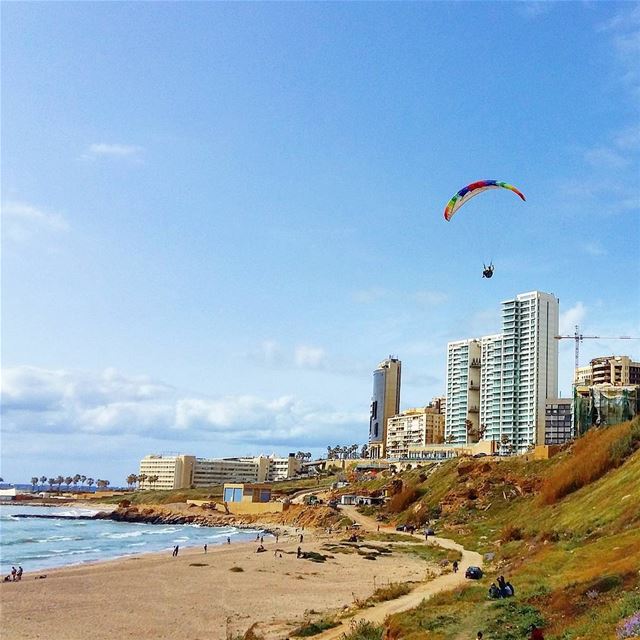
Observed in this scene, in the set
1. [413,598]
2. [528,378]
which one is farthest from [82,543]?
[528,378]

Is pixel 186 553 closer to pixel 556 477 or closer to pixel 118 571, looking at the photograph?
pixel 118 571

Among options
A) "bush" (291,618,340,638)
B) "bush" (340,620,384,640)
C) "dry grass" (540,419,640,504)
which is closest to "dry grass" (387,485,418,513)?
"dry grass" (540,419,640,504)

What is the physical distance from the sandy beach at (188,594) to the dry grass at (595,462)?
1467 centimetres

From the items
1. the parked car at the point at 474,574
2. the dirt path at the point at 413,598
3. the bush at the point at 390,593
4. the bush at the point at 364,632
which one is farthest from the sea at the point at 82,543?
the bush at the point at 364,632

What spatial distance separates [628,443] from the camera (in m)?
59.0

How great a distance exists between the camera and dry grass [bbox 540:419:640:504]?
59.2 meters

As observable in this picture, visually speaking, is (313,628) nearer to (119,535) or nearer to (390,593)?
(390,593)

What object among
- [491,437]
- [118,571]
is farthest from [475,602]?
[491,437]

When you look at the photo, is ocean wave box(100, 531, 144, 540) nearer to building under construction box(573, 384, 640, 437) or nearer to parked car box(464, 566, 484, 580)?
building under construction box(573, 384, 640, 437)

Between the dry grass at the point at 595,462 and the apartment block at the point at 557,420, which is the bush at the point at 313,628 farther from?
the apartment block at the point at 557,420

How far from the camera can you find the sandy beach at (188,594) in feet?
120

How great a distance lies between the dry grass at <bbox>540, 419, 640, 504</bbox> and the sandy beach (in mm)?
14673

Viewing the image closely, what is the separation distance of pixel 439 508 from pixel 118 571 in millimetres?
47176

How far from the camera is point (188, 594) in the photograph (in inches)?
1907
